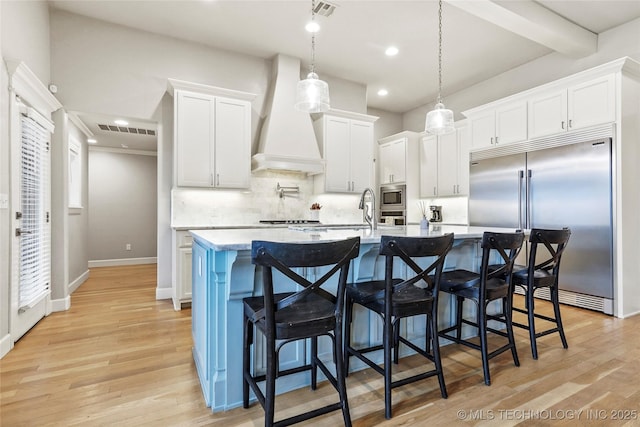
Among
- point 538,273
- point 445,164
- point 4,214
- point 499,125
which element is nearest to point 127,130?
point 4,214

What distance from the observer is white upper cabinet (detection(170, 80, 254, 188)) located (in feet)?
12.6

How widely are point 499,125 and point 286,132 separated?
2868 mm

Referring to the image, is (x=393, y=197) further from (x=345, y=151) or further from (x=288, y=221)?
(x=288, y=221)

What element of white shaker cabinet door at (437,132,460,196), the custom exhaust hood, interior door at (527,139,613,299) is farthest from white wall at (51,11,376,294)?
interior door at (527,139,613,299)

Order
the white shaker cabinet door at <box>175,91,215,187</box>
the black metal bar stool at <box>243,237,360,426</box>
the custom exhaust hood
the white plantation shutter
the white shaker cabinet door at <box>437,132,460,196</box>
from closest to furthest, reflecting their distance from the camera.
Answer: the black metal bar stool at <box>243,237,360,426</box> → the white plantation shutter → the white shaker cabinet door at <box>175,91,215,187</box> → the custom exhaust hood → the white shaker cabinet door at <box>437,132,460,196</box>

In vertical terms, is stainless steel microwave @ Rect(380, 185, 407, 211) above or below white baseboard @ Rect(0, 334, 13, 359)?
above

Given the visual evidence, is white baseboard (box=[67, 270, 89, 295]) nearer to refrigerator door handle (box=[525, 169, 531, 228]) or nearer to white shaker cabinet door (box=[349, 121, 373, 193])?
white shaker cabinet door (box=[349, 121, 373, 193])

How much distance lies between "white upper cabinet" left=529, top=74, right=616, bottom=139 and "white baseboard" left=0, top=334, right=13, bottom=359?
5506 mm

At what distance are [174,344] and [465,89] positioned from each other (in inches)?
222

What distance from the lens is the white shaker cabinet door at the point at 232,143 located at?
160 inches

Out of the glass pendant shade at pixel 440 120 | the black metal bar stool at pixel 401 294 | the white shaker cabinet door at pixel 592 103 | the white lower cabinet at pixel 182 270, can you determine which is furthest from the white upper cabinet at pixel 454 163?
the white lower cabinet at pixel 182 270

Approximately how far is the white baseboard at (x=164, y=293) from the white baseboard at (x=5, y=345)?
1546mm

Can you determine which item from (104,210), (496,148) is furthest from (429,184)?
(104,210)

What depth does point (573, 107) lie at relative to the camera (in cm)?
364
